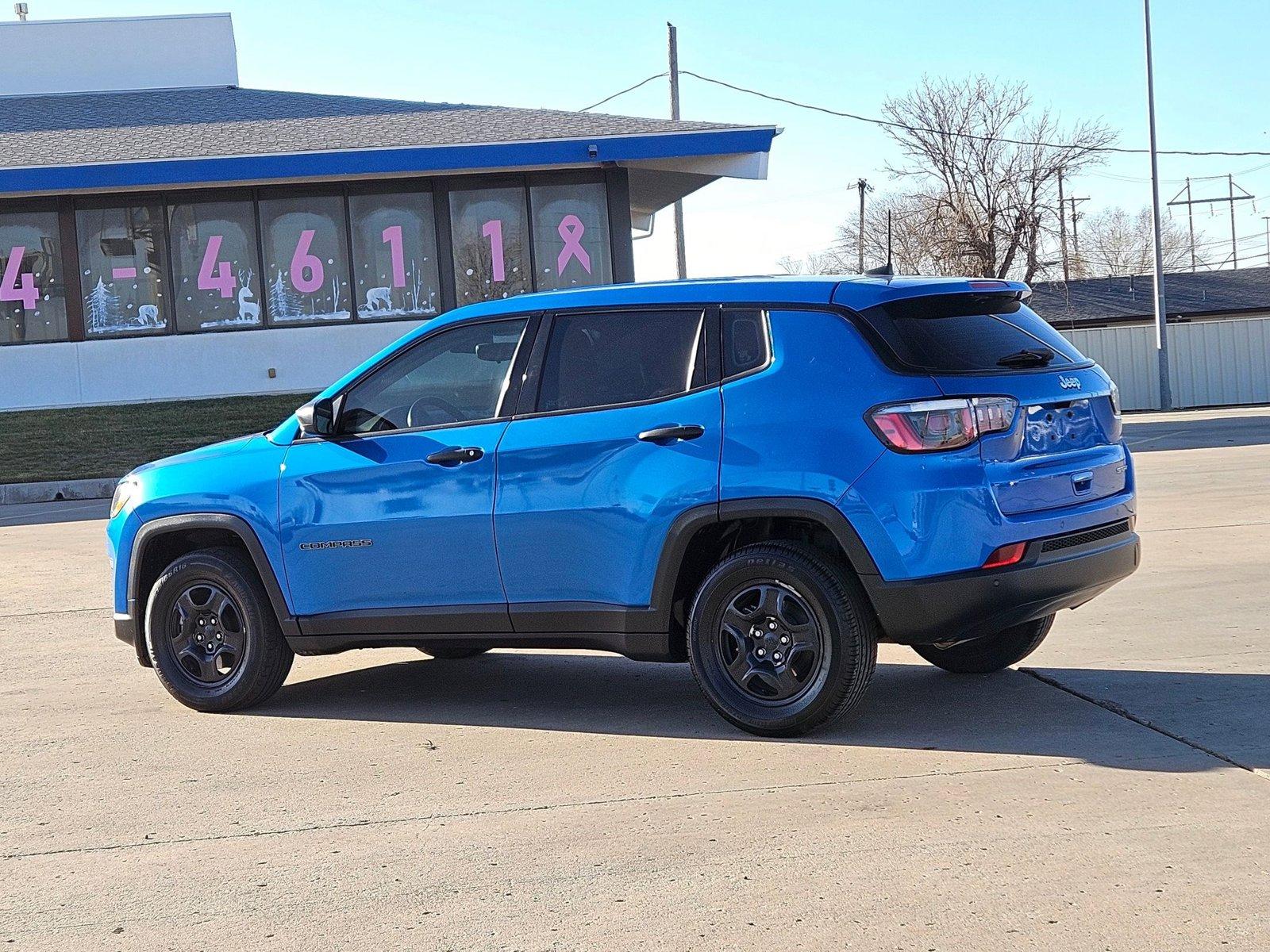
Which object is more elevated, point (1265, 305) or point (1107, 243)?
point (1107, 243)

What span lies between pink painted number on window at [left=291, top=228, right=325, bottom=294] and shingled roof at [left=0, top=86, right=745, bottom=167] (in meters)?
1.73

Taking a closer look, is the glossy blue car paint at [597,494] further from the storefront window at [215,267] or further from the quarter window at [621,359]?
the storefront window at [215,267]

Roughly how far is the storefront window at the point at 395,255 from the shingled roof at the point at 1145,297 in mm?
33267

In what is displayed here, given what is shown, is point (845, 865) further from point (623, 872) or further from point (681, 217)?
point (681, 217)

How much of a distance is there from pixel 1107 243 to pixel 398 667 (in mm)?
108305

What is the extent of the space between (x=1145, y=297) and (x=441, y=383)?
54.6 meters

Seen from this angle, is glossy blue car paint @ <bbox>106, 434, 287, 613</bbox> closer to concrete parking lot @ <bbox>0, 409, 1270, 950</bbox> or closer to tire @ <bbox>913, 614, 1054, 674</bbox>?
concrete parking lot @ <bbox>0, 409, 1270, 950</bbox>

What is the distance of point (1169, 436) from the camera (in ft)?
75.4

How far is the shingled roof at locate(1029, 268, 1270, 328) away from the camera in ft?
178

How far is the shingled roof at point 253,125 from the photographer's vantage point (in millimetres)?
23078

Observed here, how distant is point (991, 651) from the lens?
6.68 m

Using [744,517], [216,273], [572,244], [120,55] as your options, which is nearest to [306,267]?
[216,273]

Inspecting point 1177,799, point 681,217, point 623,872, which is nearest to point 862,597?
point 1177,799

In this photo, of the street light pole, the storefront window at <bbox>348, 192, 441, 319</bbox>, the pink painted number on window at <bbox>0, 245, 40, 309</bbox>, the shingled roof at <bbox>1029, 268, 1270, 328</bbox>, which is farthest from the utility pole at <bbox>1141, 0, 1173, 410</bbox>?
the pink painted number on window at <bbox>0, 245, 40, 309</bbox>
